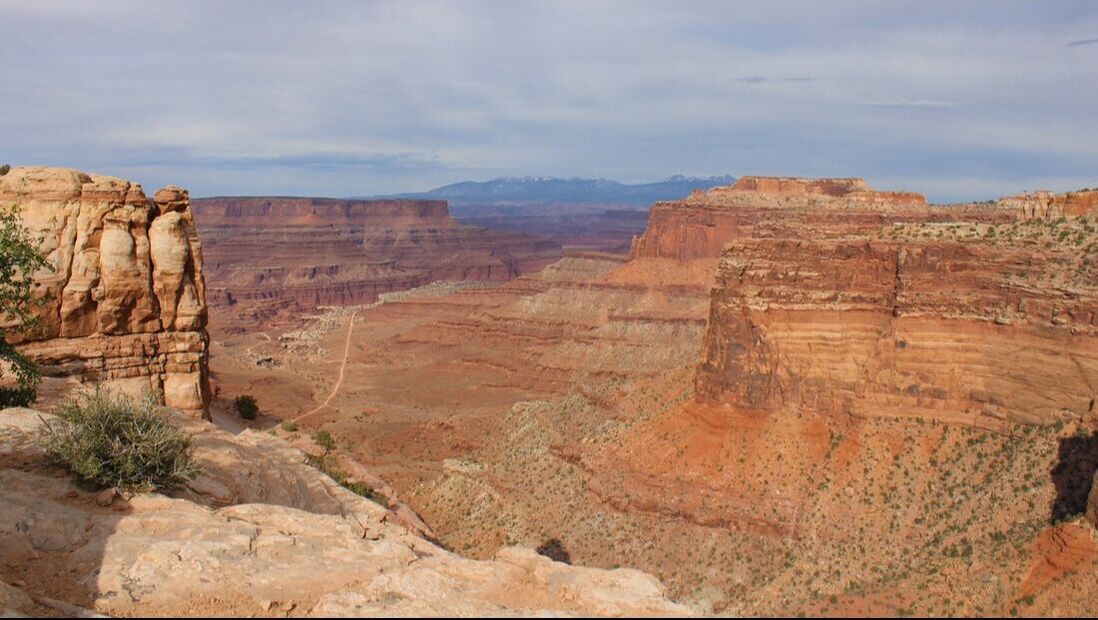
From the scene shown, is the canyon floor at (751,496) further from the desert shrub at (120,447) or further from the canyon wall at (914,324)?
the desert shrub at (120,447)

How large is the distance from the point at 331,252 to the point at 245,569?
141 meters

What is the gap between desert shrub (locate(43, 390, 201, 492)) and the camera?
50.2ft

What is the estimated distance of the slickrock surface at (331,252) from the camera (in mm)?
133625

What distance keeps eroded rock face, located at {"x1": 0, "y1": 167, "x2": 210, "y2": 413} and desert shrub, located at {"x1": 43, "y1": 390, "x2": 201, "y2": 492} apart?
7.84 meters

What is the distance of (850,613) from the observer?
66.0ft

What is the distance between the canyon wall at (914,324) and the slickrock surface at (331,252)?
92.8 meters

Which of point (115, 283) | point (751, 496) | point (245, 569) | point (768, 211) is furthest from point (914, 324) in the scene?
point (768, 211)

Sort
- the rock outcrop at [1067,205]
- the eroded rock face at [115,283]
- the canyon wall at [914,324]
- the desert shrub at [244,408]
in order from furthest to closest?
the rock outcrop at [1067,205]
the desert shrub at [244,408]
the canyon wall at [914,324]
the eroded rock face at [115,283]

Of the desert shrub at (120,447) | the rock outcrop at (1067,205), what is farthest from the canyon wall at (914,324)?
the desert shrub at (120,447)

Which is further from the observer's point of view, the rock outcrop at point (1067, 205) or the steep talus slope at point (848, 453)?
the rock outcrop at point (1067, 205)

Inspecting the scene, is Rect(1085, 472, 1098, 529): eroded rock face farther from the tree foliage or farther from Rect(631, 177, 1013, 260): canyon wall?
Rect(631, 177, 1013, 260): canyon wall

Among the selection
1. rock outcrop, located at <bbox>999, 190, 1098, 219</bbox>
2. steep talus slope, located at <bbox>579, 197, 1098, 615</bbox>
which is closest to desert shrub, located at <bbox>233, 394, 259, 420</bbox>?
steep talus slope, located at <bbox>579, 197, 1098, 615</bbox>

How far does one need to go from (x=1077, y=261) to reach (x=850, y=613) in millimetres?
14428

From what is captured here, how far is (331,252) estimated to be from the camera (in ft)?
486
